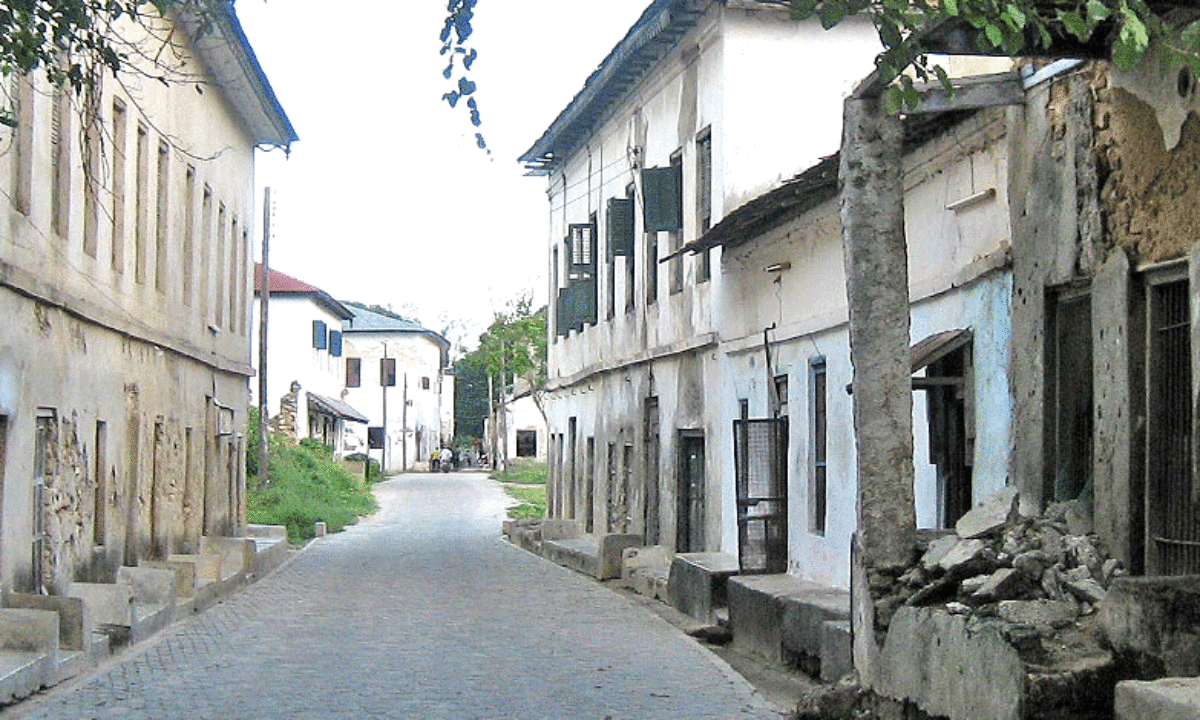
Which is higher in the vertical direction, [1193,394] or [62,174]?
[62,174]

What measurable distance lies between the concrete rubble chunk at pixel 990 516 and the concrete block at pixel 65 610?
6.58 m

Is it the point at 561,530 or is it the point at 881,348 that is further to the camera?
the point at 561,530

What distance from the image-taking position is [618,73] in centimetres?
2291

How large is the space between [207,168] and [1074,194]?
1618cm

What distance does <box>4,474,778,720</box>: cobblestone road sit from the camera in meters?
11.1

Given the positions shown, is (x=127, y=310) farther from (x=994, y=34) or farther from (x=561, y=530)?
(x=994, y=34)

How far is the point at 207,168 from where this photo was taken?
23234mm

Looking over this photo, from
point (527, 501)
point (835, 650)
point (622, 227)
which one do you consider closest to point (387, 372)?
point (527, 501)

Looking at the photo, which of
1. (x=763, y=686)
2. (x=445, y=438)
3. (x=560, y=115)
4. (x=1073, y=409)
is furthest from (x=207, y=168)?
(x=445, y=438)

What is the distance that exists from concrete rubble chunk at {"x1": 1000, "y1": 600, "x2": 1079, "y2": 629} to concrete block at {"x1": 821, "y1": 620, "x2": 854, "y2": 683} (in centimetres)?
256

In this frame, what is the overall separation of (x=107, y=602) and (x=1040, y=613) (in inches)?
345

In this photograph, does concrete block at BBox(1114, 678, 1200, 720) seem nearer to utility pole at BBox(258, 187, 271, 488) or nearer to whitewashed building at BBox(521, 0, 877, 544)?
whitewashed building at BBox(521, 0, 877, 544)

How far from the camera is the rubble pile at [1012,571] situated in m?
8.17

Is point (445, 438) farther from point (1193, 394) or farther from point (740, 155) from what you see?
point (1193, 394)
